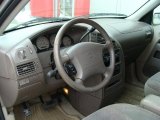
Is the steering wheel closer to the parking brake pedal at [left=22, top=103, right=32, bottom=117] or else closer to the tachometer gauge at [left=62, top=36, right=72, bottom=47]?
the tachometer gauge at [left=62, top=36, right=72, bottom=47]

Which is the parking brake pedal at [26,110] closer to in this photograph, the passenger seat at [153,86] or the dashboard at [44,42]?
the dashboard at [44,42]

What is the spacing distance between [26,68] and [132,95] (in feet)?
4.69

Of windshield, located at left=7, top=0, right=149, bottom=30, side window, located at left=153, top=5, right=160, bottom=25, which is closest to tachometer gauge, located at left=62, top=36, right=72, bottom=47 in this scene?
windshield, located at left=7, top=0, right=149, bottom=30

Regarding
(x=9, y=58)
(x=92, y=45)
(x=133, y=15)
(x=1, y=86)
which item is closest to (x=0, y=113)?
(x=1, y=86)

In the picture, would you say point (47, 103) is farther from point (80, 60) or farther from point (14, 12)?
point (14, 12)

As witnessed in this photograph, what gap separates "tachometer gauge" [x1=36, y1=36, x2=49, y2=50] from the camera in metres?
1.83

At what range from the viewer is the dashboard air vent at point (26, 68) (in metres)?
1.64

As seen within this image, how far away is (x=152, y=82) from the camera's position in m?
1.94

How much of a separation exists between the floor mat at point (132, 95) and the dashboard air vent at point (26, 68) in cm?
116

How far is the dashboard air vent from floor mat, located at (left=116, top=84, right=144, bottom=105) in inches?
45.7

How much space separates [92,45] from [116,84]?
0.77m

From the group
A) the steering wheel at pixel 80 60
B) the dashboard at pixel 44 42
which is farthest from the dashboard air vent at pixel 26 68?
the steering wheel at pixel 80 60

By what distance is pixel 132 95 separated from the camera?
106 inches

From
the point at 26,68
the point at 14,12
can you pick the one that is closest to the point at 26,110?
the point at 26,68
